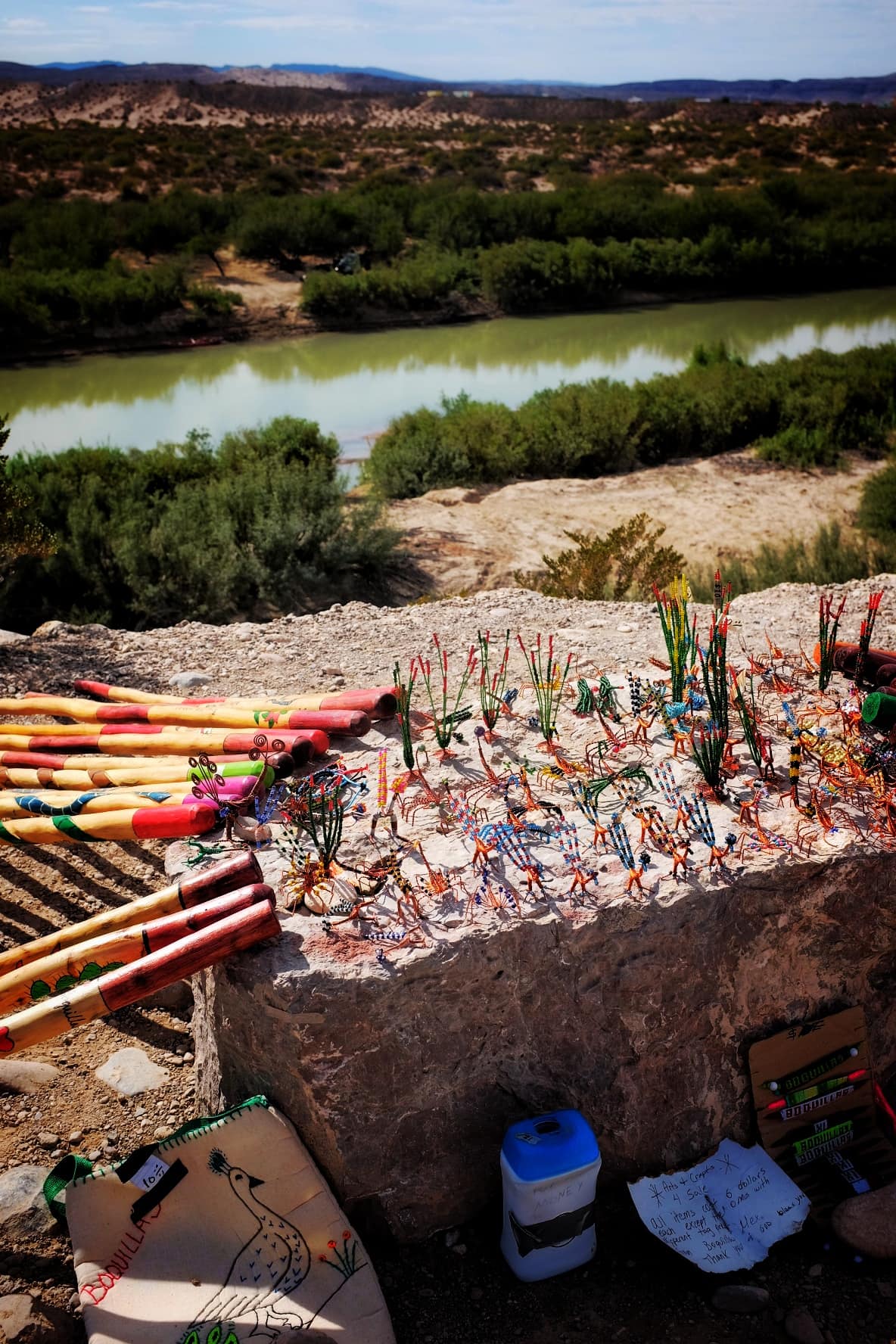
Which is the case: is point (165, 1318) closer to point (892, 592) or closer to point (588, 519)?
point (892, 592)

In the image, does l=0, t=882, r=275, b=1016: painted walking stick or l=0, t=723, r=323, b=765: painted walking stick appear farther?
l=0, t=723, r=323, b=765: painted walking stick

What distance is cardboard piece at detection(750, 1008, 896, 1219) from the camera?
10.3 ft

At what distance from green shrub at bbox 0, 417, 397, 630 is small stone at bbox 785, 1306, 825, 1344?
6.71 meters

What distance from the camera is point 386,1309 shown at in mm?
2598

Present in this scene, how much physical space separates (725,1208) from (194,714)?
262 cm

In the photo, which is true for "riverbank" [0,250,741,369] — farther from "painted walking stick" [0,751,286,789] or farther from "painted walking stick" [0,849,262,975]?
"painted walking stick" [0,849,262,975]

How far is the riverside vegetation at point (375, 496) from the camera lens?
8.56 meters

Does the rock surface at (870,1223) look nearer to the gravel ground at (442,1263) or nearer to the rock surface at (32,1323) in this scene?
the gravel ground at (442,1263)

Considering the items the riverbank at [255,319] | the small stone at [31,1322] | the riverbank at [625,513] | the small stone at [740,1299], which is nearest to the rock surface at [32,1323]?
the small stone at [31,1322]

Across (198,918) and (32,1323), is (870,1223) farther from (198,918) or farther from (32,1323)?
(32,1323)

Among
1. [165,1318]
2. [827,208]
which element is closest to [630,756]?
[165,1318]

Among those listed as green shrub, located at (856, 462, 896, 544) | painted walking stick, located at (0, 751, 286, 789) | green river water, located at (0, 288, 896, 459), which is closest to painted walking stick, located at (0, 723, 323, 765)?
painted walking stick, located at (0, 751, 286, 789)

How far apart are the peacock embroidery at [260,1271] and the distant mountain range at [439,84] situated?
71.0m

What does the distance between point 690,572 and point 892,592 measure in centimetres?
313
